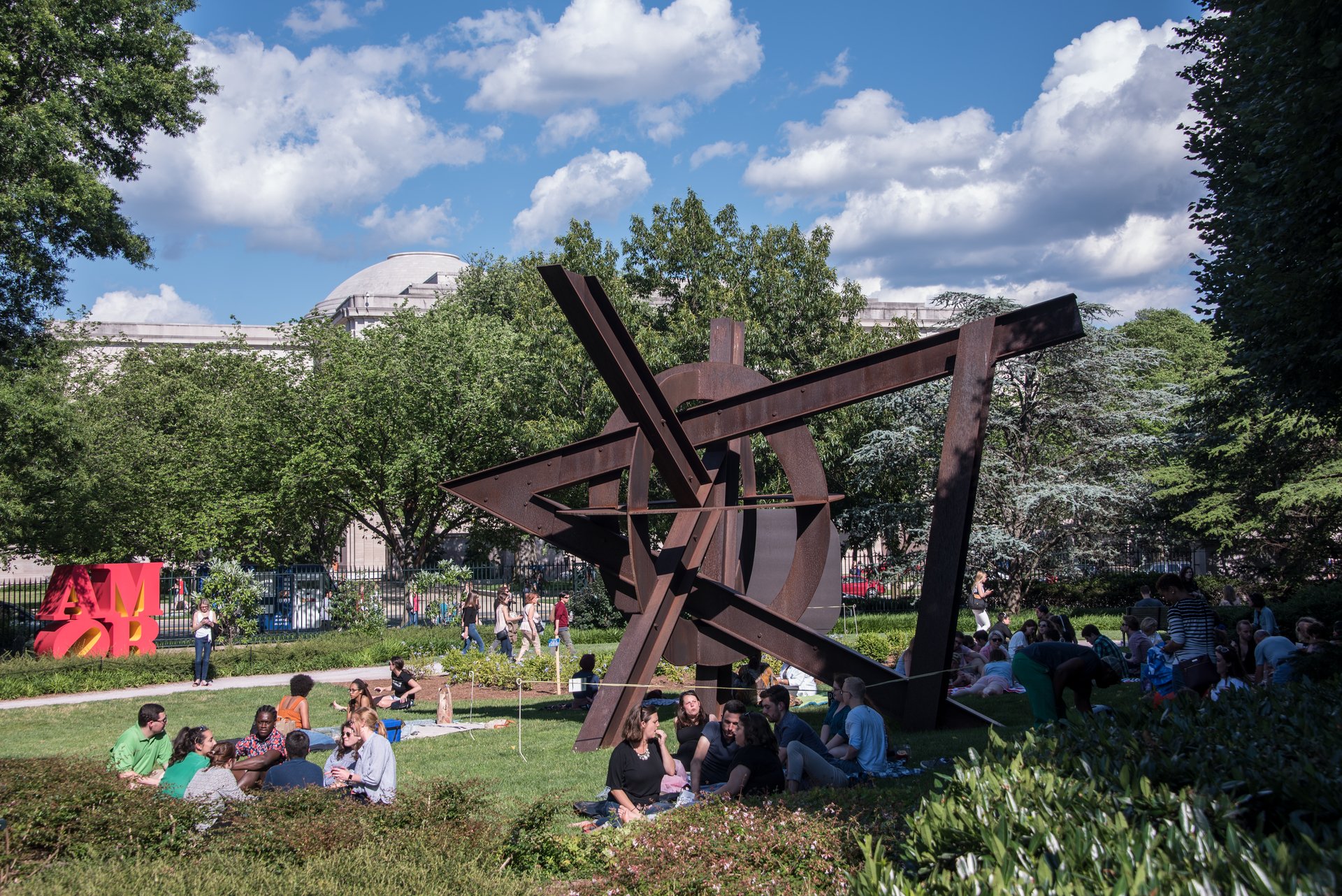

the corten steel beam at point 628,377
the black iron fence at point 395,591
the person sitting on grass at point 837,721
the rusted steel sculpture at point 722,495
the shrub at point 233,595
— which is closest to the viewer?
the person sitting on grass at point 837,721

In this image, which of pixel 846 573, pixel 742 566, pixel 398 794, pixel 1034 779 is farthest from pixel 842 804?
pixel 846 573

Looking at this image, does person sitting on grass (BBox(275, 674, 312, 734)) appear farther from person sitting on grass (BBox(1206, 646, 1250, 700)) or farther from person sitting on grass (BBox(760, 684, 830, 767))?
person sitting on grass (BBox(1206, 646, 1250, 700))

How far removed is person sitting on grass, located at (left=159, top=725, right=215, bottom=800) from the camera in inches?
323

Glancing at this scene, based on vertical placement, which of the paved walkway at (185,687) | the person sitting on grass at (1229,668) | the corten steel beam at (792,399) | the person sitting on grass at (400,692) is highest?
the corten steel beam at (792,399)

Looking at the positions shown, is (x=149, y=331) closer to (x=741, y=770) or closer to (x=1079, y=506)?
(x=1079, y=506)

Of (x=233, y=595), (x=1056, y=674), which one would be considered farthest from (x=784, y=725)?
(x=233, y=595)

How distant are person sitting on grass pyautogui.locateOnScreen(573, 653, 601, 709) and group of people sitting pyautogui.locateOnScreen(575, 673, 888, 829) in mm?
5019

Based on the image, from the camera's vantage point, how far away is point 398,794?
7574mm

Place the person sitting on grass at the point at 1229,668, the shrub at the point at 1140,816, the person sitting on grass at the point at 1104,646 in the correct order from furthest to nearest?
the person sitting on grass at the point at 1104,646 → the person sitting on grass at the point at 1229,668 → the shrub at the point at 1140,816

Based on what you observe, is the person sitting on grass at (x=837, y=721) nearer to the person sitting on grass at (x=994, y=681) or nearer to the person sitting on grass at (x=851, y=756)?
the person sitting on grass at (x=851, y=756)

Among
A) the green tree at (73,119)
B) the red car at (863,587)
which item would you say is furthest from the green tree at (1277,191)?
the green tree at (73,119)

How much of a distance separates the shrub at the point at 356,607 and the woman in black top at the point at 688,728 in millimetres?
17467

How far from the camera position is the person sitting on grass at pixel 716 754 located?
8.95 m

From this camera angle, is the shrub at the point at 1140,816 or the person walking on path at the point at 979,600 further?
the person walking on path at the point at 979,600
